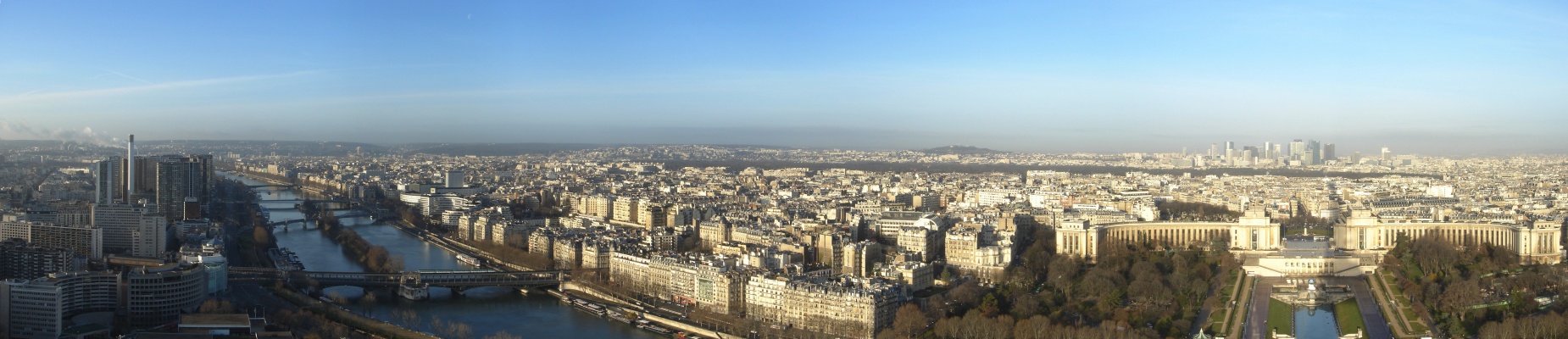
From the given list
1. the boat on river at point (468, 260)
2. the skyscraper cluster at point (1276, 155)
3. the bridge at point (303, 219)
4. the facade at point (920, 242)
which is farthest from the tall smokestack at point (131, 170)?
the skyscraper cluster at point (1276, 155)

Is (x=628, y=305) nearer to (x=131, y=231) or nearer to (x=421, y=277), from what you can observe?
(x=421, y=277)

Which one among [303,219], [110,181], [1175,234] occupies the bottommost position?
[303,219]

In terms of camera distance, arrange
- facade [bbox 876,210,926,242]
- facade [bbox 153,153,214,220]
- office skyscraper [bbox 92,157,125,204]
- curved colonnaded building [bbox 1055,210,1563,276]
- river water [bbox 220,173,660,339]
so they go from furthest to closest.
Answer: facade [bbox 153,153,214,220] → office skyscraper [bbox 92,157,125,204] → facade [bbox 876,210,926,242] → curved colonnaded building [bbox 1055,210,1563,276] → river water [bbox 220,173,660,339]

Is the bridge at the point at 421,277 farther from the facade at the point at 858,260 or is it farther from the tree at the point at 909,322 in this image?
the tree at the point at 909,322

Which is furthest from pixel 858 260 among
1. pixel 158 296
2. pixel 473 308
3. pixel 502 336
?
pixel 158 296

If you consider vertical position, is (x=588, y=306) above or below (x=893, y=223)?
below

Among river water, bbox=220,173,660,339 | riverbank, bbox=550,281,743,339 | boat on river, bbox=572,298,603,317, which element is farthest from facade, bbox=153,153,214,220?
boat on river, bbox=572,298,603,317

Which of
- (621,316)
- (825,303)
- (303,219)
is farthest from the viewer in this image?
(303,219)

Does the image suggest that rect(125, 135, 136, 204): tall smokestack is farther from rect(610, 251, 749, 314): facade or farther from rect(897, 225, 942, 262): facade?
rect(897, 225, 942, 262): facade
